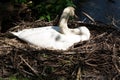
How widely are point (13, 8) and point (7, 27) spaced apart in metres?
0.27

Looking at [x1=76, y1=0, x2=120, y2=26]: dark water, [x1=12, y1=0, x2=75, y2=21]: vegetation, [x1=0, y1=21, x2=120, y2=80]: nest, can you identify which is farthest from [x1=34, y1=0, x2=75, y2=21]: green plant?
[x1=0, y1=21, x2=120, y2=80]: nest

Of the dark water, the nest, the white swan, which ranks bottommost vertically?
the nest

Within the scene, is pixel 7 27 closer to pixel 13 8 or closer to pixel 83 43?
pixel 13 8

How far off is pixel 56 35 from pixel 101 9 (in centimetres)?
174

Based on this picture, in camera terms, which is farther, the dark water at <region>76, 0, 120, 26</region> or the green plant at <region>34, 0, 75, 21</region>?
the dark water at <region>76, 0, 120, 26</region>

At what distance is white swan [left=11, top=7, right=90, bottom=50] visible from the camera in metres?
5.72

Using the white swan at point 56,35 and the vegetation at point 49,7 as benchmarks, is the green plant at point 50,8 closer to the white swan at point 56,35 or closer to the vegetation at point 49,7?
the vegetation at point 49,7

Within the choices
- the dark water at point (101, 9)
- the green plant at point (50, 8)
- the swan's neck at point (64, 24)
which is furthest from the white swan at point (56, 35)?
the dark water at point (101, 9)

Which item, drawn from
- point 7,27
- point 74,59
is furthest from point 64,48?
point 7,27

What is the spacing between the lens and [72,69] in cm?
536

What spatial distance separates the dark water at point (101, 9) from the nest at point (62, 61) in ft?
4.29

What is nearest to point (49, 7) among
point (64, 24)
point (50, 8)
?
point (50, 8)

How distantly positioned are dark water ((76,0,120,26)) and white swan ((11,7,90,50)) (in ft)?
3.77

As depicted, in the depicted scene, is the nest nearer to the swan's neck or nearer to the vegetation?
the swan's neck
